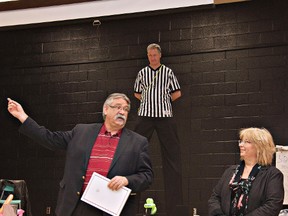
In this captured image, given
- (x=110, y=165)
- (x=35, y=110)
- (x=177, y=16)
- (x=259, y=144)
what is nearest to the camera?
(x=110, y=165)

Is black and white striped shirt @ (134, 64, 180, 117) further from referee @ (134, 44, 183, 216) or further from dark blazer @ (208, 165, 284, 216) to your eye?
dark blazer @ (208, 165, 284, 216)

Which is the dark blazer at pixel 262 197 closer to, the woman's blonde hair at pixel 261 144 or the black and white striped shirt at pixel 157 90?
the woman's blonde hair at pixel 261 144

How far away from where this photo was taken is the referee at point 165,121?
5887mm

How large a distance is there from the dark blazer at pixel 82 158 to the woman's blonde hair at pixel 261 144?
82 centimetres

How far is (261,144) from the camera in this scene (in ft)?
12.0

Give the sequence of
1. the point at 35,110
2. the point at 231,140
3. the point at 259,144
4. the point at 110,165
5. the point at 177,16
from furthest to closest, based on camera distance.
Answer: the point at 35,110 → the point at 177,16 → the point at 231,140 → the point at 259,144 → the point at 110,165

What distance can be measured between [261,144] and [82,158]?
1318mm

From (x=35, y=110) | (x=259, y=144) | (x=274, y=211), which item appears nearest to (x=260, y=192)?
(x=274, y=211)

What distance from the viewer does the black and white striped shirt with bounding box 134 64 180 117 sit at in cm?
590

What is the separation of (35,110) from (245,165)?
3.81 m

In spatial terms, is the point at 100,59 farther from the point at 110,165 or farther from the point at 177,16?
the point at 110,165

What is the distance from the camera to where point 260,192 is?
343 centimetres

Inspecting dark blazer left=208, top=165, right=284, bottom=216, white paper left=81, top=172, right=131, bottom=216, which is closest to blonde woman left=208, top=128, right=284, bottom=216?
dark blazer left=208, top=165, right=284, bottom=216

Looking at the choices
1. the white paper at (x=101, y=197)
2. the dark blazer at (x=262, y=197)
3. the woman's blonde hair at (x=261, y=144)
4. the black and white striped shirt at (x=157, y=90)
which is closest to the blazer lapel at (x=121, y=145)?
the white paper at (x=101, y=197)
